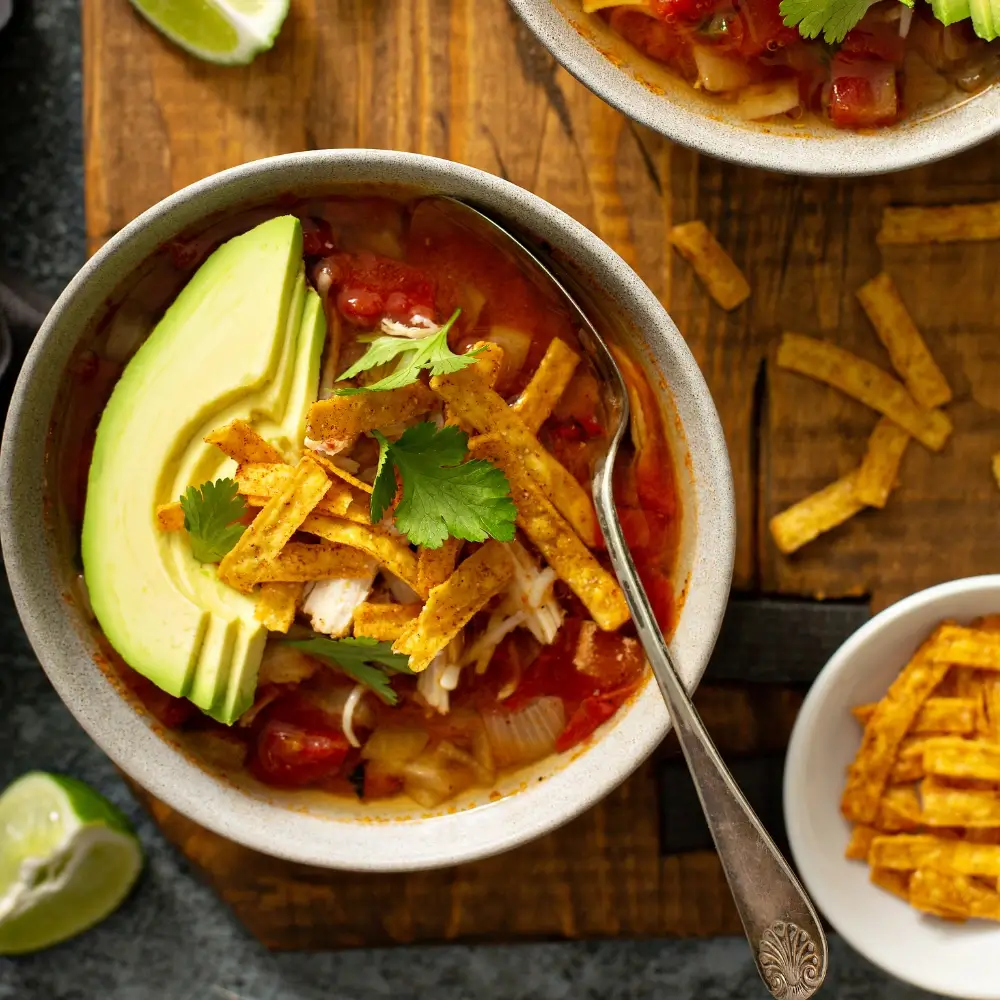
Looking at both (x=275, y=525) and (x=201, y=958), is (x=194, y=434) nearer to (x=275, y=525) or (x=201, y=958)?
(x=275, y=525)

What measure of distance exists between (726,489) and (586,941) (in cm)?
112

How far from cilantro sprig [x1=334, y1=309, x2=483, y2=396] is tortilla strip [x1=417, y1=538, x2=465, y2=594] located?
277mm

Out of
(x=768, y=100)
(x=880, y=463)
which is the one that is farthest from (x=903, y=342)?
(x=768, y=100)

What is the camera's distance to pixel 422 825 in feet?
6.82

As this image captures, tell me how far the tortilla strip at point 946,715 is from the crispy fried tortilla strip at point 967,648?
94 mm

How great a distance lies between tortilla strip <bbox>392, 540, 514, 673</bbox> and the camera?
1.92 metres

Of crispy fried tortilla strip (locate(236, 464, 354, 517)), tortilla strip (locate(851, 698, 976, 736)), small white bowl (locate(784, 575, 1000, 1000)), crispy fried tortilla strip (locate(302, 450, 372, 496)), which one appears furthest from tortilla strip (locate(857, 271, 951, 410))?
crispy fried tortilla strip (locate(236, 464, 354, 517))

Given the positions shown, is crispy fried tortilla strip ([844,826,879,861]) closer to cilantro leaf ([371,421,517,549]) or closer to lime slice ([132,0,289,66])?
cilantro leaf ([371,421,517,549])

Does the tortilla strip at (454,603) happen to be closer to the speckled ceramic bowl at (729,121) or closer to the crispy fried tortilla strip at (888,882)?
the speckled ceramic bowl at (729,121)

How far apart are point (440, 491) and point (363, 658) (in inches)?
13.6

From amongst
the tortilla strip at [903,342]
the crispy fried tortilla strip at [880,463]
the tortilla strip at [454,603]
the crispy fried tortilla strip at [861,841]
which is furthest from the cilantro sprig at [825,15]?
the crispy fried tortilla strip at [861,841]

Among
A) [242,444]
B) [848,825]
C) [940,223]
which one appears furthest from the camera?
[848,825]

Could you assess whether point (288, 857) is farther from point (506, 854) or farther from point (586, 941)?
point (586, 941)

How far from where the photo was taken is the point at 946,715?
225 cm
